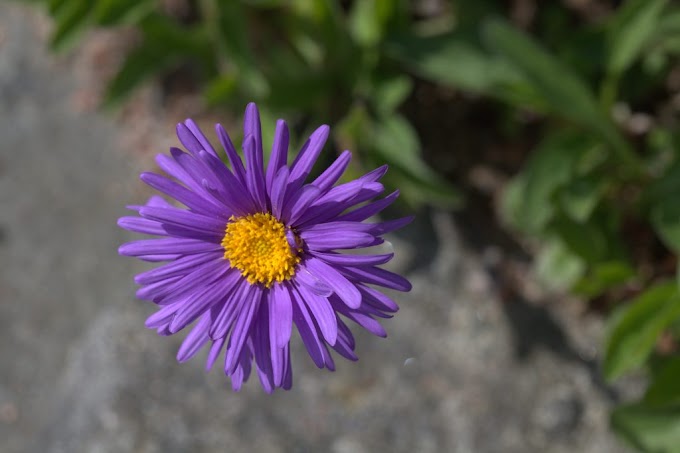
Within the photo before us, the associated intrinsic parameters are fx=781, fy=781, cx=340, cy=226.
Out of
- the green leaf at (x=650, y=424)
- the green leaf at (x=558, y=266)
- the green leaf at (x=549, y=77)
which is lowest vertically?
the green leaf at (x=650, y=424)

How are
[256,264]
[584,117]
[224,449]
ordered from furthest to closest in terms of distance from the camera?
[224,449] < [584,117] < [256,264]

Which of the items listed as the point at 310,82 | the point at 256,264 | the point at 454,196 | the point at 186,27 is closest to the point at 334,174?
the point at 256,264

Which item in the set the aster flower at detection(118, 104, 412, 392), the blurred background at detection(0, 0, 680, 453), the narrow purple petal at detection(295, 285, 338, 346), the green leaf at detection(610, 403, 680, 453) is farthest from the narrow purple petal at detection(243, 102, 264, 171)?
the green leaf at detection(610, 403, 680, 453)

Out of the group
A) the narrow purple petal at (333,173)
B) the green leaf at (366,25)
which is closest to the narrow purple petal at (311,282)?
the narrow purple petal at (333,173)

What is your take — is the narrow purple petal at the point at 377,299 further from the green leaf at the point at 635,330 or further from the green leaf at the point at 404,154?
the green leaf at the point at 635,330

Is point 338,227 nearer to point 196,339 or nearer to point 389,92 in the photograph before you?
point 196,339

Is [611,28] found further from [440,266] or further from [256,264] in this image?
[256,264]

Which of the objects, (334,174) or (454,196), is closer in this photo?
(334,174)
